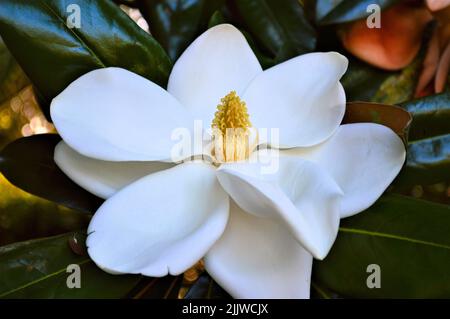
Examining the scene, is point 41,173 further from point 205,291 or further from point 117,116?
point 205,291

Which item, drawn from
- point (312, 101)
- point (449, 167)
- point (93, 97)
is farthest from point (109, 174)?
point (449, 167)

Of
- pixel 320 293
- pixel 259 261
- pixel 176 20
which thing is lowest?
pixel 320 293

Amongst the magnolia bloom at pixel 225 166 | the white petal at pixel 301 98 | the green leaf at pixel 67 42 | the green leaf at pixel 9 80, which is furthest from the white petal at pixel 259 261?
the green leaf at pixel 9 80

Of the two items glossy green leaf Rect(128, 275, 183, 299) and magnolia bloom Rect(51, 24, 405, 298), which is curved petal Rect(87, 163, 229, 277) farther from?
glossy green leaf Rect(128, 275, 183, 299)

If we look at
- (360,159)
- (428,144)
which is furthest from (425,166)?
(360,159)

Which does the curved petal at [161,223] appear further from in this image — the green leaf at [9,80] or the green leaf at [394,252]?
the green leaf at [9,80]
